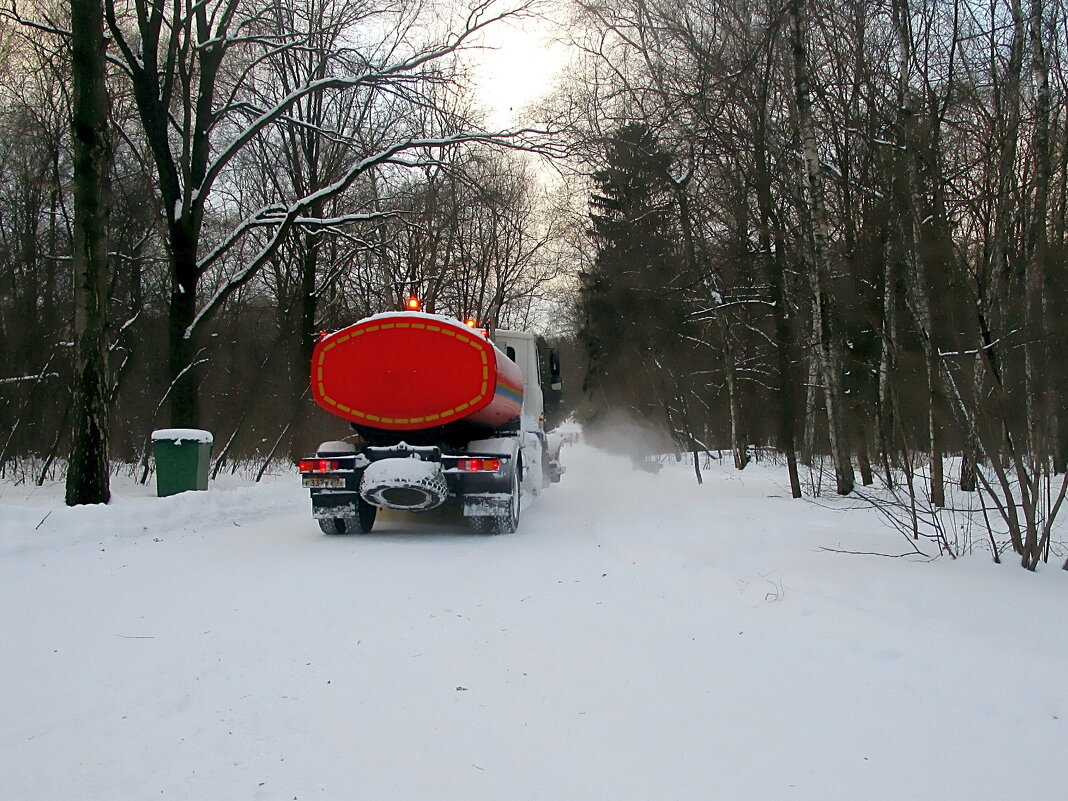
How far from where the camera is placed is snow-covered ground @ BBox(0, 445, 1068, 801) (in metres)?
2.96

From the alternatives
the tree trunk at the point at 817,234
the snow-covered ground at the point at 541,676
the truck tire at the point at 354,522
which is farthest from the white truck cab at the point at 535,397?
the snow-covered ground at the point at 541,676

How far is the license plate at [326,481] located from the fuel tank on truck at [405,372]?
2.61 ft

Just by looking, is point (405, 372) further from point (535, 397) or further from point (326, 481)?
point (535, 397)

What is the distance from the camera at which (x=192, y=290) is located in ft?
48.2

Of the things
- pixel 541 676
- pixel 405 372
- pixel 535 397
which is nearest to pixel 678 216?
pixel 535 397

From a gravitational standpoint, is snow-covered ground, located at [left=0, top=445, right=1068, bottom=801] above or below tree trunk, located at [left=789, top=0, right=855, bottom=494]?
below

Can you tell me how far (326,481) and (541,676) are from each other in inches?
→ 235

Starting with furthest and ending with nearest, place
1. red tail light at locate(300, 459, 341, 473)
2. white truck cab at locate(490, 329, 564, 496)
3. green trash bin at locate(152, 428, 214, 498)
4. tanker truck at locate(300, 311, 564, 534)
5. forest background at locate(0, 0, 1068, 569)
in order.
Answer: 1. white truck cab at locate(490, 329, 564, 496)
2. green trash bin at locate(152, 428, 214, 498)
3. red tail light at locate(300, 459, 341, 473)
4. tanker truck at locate(300, 311, 564, 534)
5. forest background at locate(0, 0, 1068, 569)

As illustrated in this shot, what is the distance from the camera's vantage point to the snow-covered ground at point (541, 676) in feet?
9.72

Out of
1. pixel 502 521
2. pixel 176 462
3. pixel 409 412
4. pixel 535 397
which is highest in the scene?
pixel 535 397

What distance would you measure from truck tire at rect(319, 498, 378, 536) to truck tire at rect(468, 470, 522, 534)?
53.3 inches

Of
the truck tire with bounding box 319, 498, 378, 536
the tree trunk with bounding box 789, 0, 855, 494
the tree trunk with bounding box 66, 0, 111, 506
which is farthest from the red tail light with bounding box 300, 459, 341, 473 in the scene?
the tree trunk with bounding box 789, 0, 855, 494

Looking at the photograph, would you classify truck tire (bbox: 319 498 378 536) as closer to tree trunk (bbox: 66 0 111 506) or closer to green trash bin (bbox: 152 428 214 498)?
tree trunk (bbox: 66 0 111 506)

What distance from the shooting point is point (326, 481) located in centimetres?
941
